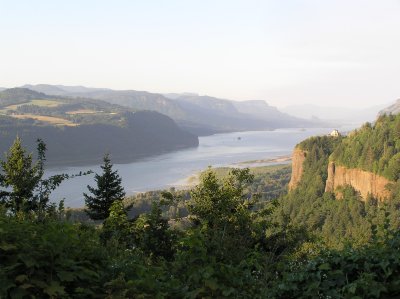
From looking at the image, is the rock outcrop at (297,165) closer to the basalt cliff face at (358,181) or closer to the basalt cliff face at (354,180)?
the basalt cliff face at (354,180)

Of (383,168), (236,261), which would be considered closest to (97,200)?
(236,261)

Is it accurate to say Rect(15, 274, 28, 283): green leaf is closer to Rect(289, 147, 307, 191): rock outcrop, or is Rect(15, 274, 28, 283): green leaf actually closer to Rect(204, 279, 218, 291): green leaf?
Rect(204, 279, 218, 291): green leaf

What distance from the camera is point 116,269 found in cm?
598

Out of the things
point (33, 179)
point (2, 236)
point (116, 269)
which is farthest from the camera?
point (33, 179)

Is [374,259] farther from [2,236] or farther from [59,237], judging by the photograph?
[2,236]

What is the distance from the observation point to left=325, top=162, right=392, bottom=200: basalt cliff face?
11669cm

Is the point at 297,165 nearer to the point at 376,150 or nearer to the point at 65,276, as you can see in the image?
the point at 376,150

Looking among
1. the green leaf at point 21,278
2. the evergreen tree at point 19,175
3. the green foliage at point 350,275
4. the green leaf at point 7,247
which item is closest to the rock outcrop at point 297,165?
the evergreen tree at point 19,175

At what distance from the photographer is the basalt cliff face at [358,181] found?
116688 millimetres

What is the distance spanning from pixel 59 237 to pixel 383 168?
12483cm

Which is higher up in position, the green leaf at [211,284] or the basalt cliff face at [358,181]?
the green leaf at [211,284]

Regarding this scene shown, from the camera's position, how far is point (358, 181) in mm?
126500

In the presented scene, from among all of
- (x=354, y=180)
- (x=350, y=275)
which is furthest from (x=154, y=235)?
(x=354, y=180)

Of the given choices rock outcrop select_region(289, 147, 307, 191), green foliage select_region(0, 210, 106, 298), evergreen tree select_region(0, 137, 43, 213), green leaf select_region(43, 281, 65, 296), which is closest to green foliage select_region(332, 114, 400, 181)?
rock outcrop select_region(289, 147, 307, 191)
